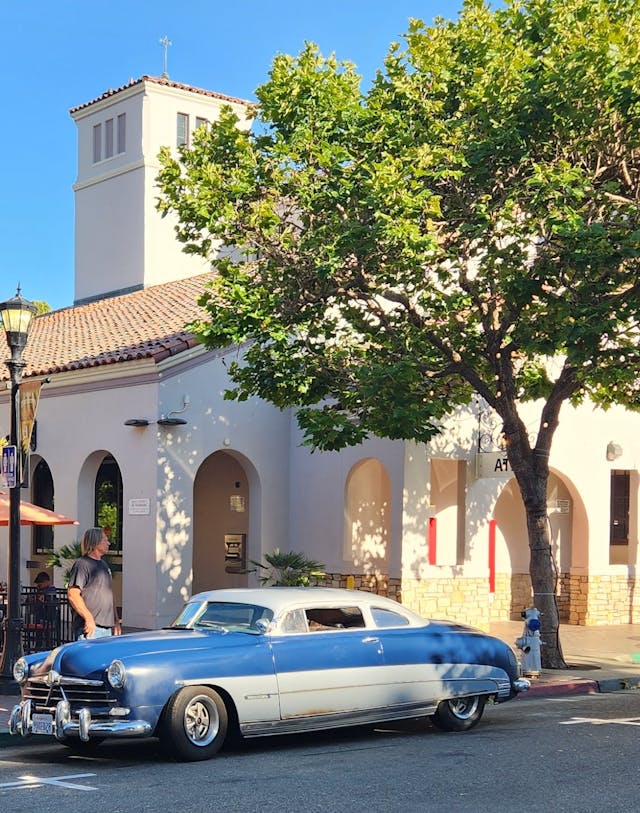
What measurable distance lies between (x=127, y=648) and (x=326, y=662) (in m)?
1.82

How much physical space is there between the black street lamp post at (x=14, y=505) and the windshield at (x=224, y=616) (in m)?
3.12

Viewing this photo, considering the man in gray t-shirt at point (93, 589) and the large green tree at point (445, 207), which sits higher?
the large green tree at point (445, 207)

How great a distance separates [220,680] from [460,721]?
2.81 meters

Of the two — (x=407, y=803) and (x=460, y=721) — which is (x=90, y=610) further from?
(x=407, y=803)

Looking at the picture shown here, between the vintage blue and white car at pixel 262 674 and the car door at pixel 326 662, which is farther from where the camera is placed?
the car door at pixel 326 662

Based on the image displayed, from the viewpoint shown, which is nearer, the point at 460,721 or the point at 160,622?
the point at 460,721

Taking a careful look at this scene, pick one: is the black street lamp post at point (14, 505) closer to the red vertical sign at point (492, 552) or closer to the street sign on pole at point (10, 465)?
the street sign on pole at point (10, 465)

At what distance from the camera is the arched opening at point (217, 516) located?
77.3 ft

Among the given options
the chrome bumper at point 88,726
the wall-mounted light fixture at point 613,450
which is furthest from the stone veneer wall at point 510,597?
the chrome bumper at point 88,726

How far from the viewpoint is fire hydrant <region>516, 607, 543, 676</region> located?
15.7 meters

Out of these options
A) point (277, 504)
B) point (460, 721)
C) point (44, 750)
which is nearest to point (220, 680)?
point (44, 750)

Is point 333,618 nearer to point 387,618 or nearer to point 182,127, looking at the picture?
point 387,618

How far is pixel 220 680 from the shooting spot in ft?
32.8

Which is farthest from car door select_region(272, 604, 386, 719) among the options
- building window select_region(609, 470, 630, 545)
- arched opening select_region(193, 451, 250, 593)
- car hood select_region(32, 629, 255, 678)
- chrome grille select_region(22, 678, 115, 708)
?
building window select_region(609, 470, 630, 545)
